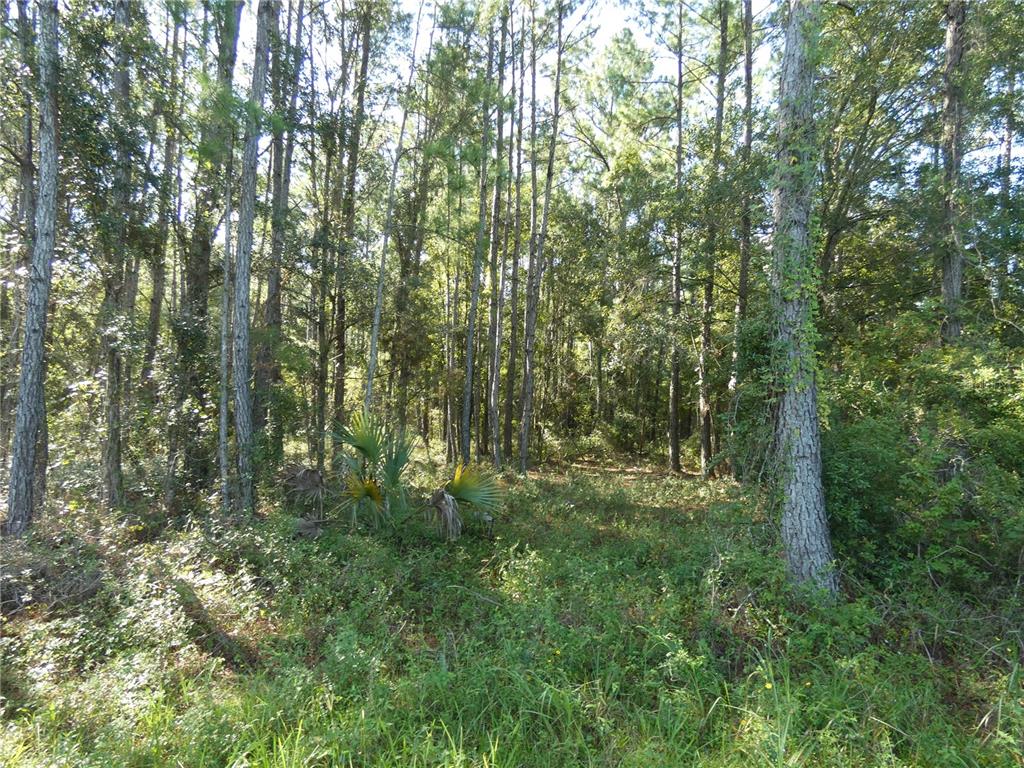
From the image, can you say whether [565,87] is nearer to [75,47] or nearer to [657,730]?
[75,47]

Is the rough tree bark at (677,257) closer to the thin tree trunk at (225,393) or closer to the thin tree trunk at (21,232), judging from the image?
the thin tree trunk at (225,393)

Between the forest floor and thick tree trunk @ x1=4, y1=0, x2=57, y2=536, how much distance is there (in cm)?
118

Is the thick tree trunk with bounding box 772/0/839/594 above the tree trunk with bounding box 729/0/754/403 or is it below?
below

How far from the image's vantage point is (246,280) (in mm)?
7457

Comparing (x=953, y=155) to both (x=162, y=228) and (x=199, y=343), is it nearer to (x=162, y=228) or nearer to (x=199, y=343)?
(x=199, y=343)

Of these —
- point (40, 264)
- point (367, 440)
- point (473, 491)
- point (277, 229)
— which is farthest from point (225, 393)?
point (473, 491)

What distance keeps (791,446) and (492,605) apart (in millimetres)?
3693

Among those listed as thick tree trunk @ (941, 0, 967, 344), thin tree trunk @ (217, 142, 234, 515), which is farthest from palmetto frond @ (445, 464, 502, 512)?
thick tree trunk @ (941, 0, 967, 344)

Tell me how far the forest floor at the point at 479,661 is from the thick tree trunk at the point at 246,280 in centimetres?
150

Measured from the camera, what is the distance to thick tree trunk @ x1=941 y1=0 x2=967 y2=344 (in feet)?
22.1

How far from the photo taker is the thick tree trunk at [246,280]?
24.2ft

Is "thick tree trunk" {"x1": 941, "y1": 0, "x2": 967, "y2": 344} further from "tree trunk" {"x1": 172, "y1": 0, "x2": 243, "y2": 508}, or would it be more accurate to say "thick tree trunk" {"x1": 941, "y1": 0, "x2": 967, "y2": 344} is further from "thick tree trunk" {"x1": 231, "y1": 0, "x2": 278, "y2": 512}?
"tree trunk" {"x1": 172, "y1": 0, "x2": 243, "y2": 508}

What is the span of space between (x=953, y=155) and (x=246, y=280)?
11.2 meters

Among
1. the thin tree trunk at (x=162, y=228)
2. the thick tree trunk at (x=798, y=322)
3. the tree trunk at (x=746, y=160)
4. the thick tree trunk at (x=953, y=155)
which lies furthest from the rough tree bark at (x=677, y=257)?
the thin tree trunk at (x=162, y=228)
